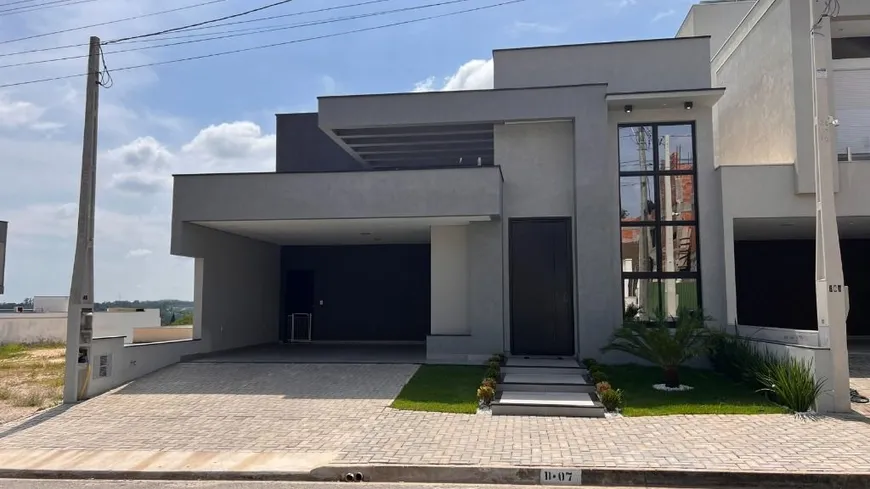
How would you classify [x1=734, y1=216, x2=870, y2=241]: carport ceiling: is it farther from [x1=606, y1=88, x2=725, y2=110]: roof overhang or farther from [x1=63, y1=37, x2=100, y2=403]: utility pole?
[x1=63, y1=37, x2=100, y2=403]: utility pole

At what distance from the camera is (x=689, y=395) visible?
11133 millimetres

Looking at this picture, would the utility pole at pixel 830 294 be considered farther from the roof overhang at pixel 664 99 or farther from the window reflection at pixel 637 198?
the window reflection at pixel 637 198

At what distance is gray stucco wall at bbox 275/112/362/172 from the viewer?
22062mm

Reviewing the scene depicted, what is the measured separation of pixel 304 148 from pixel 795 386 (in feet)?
56.2

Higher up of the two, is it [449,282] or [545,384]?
[449,282]

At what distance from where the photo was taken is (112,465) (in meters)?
7.77

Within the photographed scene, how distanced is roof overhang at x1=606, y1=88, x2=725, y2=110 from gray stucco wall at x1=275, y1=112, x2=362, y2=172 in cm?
1009

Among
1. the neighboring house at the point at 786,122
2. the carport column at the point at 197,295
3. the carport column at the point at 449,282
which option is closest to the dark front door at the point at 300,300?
the carport column at the point at 197,295

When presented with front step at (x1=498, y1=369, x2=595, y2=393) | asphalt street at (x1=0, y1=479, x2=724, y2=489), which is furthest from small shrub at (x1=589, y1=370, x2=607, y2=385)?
asphalt street at (x1=0, y1=479, x2=724, y2=489)

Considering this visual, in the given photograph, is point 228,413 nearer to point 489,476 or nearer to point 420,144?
point 489,476

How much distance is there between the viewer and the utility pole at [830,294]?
9.69m

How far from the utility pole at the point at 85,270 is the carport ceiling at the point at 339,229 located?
2.92 meters

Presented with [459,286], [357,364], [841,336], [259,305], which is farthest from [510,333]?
[259,305]

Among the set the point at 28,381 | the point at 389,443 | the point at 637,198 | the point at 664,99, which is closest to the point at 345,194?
the point at 389,443
